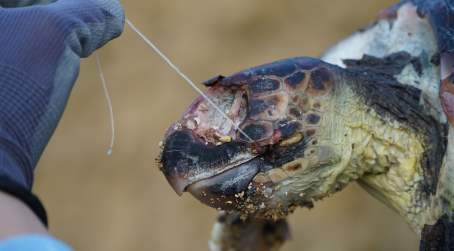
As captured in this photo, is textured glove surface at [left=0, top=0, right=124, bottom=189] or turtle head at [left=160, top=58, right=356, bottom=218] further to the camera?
turtle head at [left=160, top=58, right=356, bottom=218]

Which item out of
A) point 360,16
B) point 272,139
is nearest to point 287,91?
point 272,139

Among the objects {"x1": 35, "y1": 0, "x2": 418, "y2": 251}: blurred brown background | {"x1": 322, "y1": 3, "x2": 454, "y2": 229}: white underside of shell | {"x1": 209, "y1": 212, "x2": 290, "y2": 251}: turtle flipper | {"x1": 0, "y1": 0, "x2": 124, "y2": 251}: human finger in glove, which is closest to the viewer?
{"x1": 0, "y1": 0, "x2": 124, "y2": 251}: human finger in glove

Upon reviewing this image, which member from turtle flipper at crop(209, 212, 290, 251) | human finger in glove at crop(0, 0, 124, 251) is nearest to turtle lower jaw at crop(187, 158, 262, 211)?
human finger in glove at crop(0, 0, 124, 251)

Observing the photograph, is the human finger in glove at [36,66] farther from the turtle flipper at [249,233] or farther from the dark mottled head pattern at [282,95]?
the turtle flipper at [249,233]

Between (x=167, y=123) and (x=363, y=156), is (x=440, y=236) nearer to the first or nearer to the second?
(x=363, y=156)

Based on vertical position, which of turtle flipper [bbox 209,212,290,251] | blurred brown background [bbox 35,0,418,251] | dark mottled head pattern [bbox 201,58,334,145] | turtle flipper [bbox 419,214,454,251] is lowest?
blurred brown background [bbox 35,0,418,251]

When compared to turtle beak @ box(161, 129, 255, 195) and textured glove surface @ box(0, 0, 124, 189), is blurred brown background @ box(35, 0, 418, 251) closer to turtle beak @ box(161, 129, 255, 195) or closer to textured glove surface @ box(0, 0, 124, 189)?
turtle beak @ box(161, 129, 255, 195)
